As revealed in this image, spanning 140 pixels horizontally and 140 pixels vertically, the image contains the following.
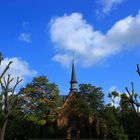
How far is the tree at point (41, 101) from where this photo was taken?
6384cm

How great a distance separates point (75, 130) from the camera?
7656 cm

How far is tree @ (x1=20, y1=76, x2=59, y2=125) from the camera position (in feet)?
209

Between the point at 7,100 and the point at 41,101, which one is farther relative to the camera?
the point at 41,101

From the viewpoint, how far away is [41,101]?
220 feet

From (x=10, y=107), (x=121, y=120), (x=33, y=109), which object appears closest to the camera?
(x=10, y=107)

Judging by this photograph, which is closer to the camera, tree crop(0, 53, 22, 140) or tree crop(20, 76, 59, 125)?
tree crop(0, 53, 22, 140)

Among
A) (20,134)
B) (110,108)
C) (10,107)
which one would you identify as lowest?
(10,107)

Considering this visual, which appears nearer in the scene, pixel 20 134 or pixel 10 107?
pixel 10 107

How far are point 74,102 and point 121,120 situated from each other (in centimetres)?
921

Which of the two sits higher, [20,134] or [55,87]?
[55,87]

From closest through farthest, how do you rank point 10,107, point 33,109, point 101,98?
point 10,107, point 33,109, point 101,98

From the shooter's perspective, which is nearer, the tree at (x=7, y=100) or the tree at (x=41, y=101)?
the tree at (x=7, y=100)

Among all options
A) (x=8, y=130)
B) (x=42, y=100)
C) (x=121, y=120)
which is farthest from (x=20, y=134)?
(x=121, y=120)

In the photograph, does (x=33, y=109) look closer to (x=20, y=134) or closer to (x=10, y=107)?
(x=20, y=134)
